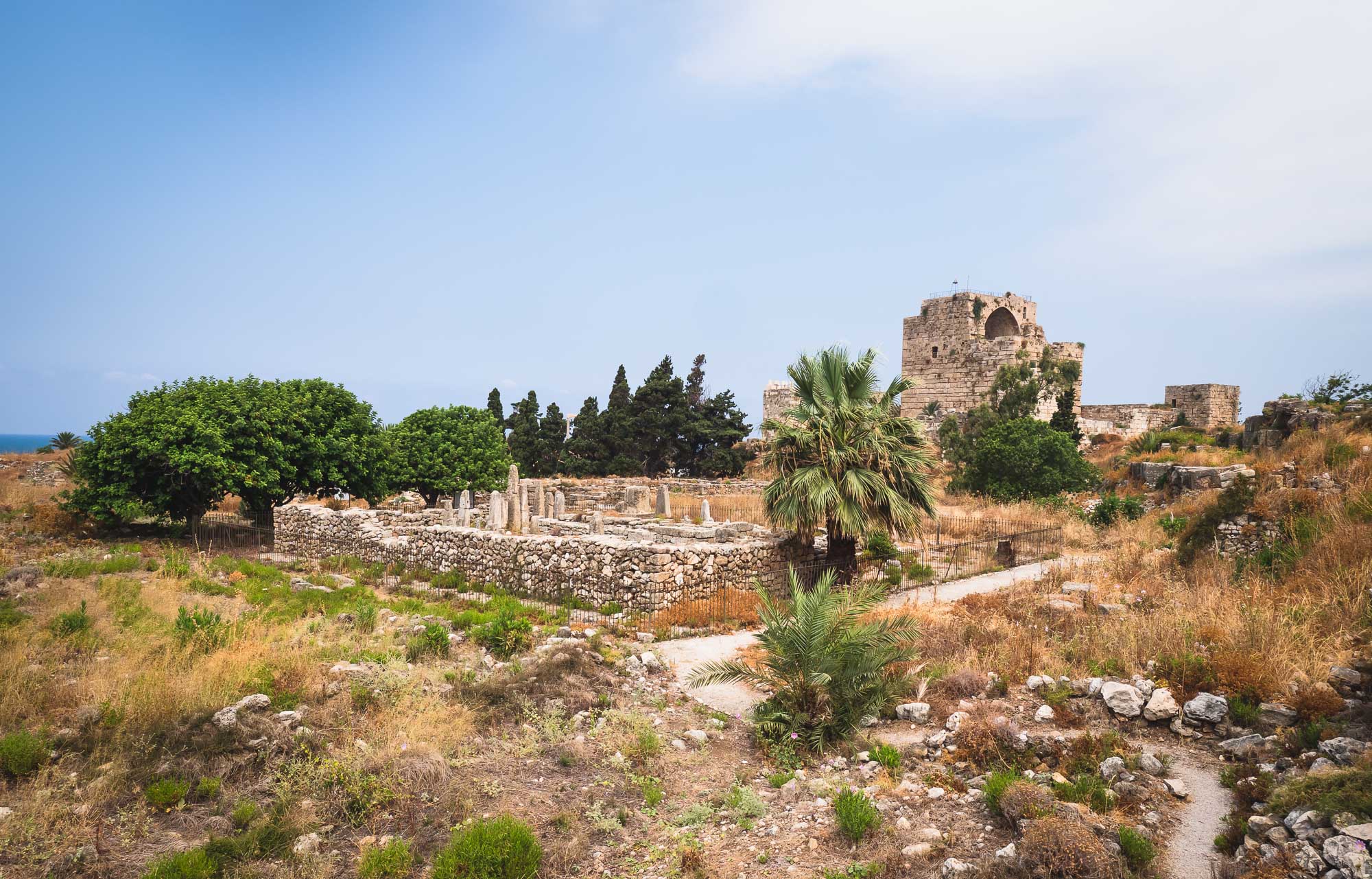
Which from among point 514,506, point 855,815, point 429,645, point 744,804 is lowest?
point 744,804

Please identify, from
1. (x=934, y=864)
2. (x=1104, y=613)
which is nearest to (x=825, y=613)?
(x=934, y=864)

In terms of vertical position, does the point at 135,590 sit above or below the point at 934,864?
above

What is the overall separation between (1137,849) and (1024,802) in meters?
0.79

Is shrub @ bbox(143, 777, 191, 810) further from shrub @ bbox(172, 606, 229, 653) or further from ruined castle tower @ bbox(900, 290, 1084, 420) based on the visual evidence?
ruined castle tower @ bbox(900, 290, 1084, 420)

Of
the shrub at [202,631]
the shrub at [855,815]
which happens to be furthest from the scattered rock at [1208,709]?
the shrub at [202,631]

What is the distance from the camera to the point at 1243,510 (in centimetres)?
1315

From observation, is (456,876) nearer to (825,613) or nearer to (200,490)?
(825,613)

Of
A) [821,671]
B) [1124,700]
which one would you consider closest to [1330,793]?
[1124,700]

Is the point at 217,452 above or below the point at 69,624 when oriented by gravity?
above

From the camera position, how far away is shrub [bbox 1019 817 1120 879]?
4.98 m

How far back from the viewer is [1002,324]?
45.4 metres

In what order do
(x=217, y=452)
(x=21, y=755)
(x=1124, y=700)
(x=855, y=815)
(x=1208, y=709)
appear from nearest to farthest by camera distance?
(x=855, y=815) < (x=21, y=755) < (x=1208, y=709) < (x=1124, y=700) < (x=217, y=452)

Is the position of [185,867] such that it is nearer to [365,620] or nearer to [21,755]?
[21,755]

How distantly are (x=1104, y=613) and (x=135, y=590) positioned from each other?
15.4 metres
